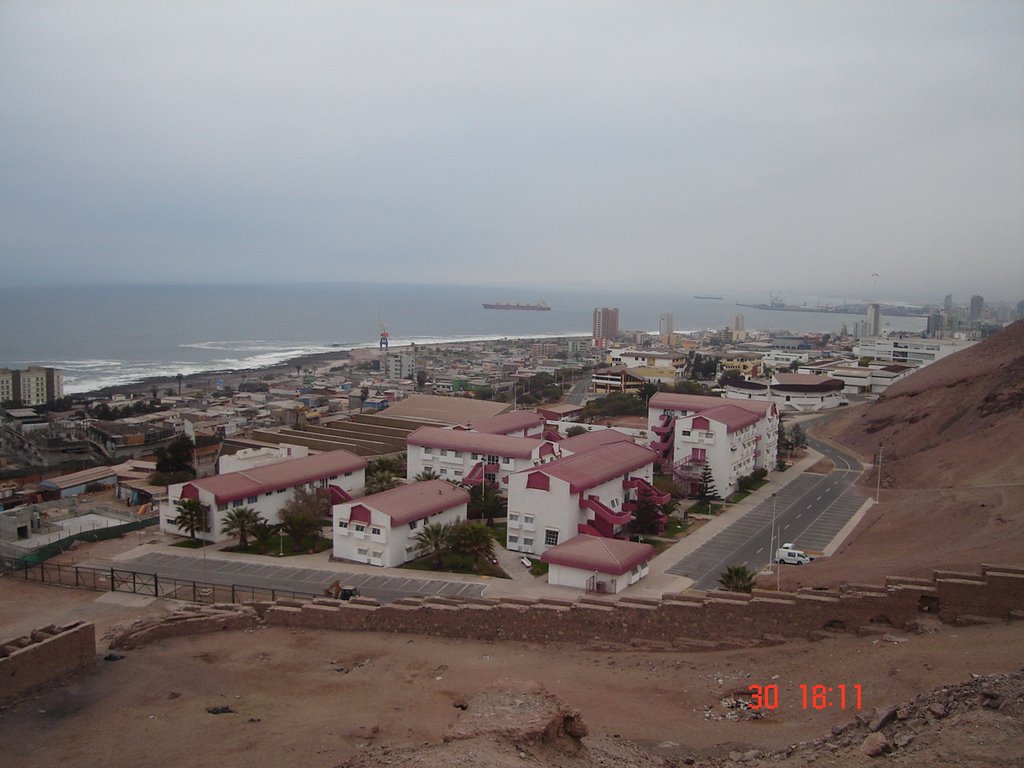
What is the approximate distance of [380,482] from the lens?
3122 cm

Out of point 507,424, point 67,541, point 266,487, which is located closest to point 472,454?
point 507,424

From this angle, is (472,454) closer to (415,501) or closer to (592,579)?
(415,501)

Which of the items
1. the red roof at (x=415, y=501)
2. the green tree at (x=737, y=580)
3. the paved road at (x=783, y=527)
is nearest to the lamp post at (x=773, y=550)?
the paved road at (x=783, y=527)

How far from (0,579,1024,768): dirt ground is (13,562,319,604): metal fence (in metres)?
5.69

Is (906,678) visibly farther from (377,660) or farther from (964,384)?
(964,384)

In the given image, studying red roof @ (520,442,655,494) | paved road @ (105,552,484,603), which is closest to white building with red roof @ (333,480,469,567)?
paved road @ (105,552,484,603)

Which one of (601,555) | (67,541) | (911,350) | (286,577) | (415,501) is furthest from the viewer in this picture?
(911,350)

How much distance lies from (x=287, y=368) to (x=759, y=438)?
266 ft

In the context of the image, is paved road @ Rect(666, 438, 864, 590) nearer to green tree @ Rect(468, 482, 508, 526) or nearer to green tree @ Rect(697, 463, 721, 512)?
green tree @ Rect(697, 463, 721, 512)

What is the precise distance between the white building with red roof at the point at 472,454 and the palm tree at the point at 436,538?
7420mm

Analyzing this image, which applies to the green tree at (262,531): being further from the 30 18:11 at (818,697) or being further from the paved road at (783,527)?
the 30 18:11 at (818,697)

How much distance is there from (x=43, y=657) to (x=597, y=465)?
18343 millimetres

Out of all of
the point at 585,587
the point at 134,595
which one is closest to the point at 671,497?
the point at 585,587

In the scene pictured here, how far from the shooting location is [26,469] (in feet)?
135
